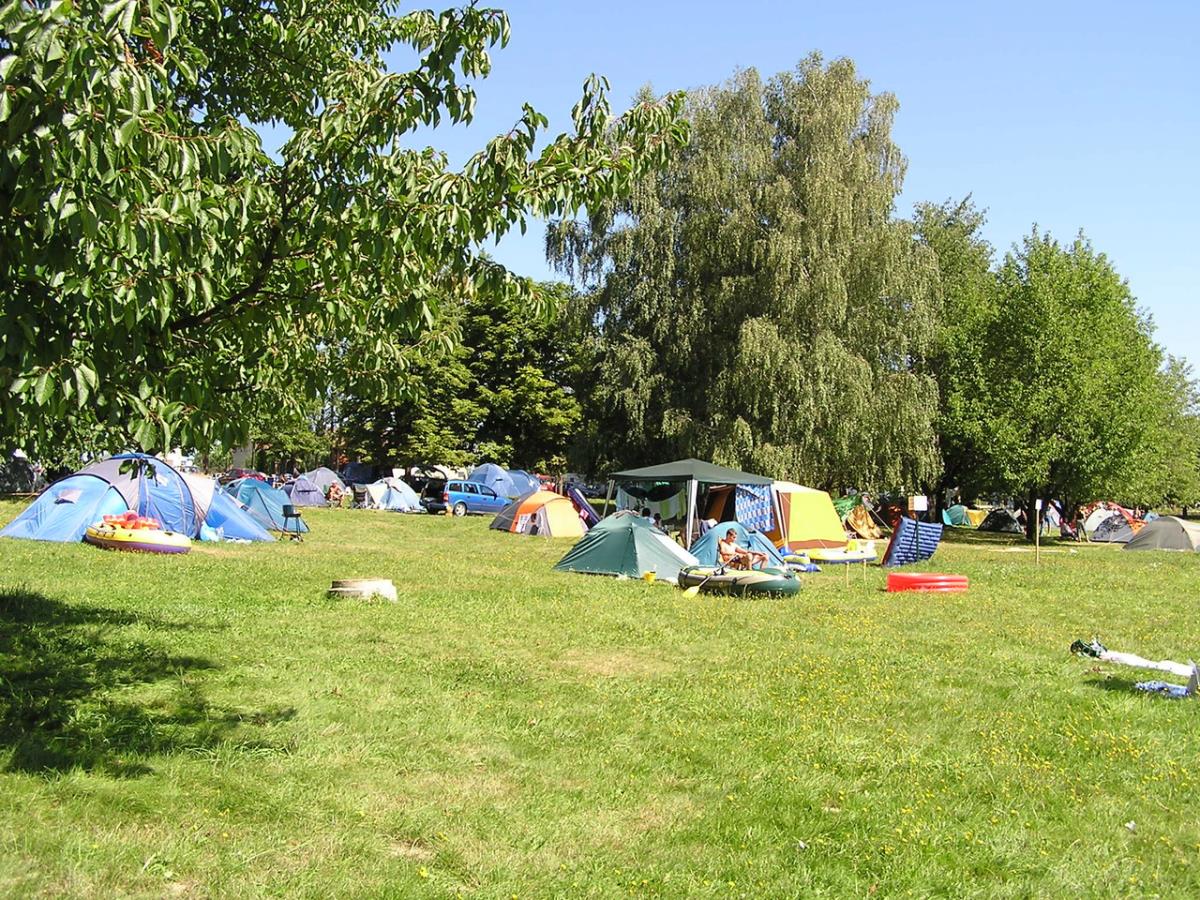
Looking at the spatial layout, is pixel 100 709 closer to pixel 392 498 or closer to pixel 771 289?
pixel 771 289

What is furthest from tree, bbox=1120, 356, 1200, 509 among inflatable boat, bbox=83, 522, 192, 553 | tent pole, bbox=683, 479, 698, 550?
inflatable boat, bbox=83, 522, 192, 553

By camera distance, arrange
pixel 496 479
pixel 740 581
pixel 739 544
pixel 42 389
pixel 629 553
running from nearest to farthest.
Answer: pixel 42 389
pixel 740 581
pixel 629 553
pixel 739 544
pixel 496 479

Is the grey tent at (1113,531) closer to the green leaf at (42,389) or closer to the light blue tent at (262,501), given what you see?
the light blue tent at (262,501)

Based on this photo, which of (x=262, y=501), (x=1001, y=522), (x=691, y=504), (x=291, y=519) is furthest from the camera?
(x=1001, y=522)

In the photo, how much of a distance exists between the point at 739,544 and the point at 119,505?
1089 centimetres

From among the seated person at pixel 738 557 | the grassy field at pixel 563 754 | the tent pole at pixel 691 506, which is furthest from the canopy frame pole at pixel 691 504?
the grassy field at pixel 563 754

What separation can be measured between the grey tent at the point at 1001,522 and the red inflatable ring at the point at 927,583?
27.4 m

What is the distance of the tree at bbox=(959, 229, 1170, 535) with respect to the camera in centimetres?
3062

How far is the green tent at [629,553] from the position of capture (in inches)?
629

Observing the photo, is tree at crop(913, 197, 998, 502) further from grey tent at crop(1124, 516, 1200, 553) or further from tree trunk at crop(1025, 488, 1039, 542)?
grey tent at crop(1124, 516, 1200, 553)

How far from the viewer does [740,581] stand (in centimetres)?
1369

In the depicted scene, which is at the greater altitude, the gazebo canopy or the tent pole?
the gazebo canopy

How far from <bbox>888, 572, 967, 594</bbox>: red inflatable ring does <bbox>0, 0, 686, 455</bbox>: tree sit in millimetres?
11161

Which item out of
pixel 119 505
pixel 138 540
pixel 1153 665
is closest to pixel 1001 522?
pixel 1153 665
